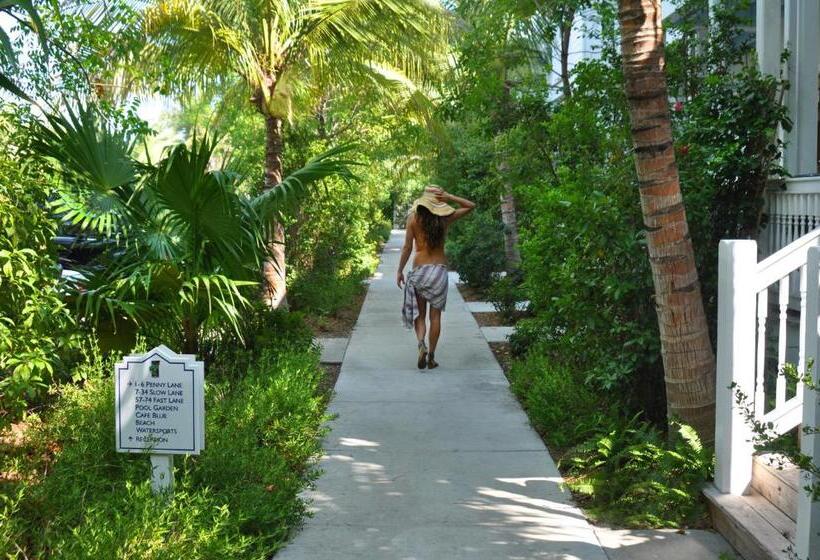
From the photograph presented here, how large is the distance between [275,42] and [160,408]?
7.88 m

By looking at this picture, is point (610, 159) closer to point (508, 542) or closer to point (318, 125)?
point (508, 542)

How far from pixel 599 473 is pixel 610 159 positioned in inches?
114

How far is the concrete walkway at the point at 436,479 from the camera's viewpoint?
5012mm

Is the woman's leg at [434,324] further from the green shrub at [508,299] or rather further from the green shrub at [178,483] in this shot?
the green shrub at [508,299]

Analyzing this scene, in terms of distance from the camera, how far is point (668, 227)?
229 inches

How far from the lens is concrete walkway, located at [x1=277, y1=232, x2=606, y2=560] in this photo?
5012 mm

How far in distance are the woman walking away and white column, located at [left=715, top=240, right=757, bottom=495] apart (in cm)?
483

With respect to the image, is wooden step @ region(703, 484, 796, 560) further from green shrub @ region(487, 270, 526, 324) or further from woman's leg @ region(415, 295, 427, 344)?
green shrub @ region(487, 270, 526, 324)

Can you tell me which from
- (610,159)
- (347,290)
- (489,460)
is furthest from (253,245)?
(347,290)

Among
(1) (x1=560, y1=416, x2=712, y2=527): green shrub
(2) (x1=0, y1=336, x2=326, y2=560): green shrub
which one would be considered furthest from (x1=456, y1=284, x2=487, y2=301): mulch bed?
(1) (x1=560, y1=416, x2=712, y2=527): green shrub

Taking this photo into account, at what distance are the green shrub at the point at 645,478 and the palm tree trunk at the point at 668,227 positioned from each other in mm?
231

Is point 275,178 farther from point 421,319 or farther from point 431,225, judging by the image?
point 421,319

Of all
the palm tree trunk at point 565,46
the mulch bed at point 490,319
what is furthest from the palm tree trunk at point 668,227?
the mulch bed at point 490,319

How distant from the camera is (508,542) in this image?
506 centimetres
